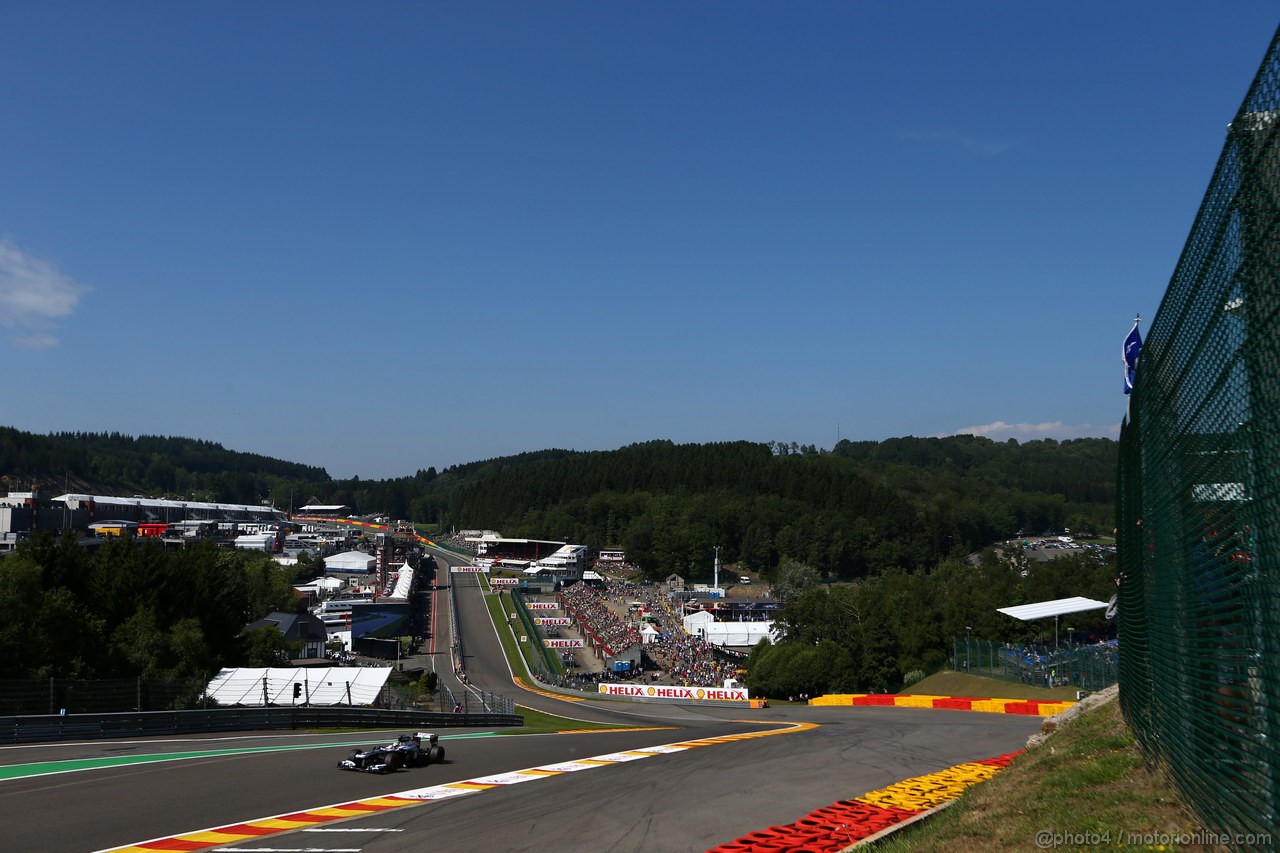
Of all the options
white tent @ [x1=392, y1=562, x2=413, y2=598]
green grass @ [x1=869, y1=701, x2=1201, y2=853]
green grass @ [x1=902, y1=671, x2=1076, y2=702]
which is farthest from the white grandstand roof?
white tent @ [x1=392, y1=562, x2=413, y2=598]

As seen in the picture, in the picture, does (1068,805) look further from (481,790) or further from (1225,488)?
(481,790)

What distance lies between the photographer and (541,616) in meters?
108

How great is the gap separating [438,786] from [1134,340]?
50.7 ft

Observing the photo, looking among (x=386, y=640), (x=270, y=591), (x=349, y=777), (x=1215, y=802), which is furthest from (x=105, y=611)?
(x=270, y=591)

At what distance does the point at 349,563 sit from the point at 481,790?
154420 mm

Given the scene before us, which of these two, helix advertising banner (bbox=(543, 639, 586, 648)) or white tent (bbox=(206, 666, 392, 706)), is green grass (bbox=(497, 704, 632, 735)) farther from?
helix advertising banner (bbox=(543, 639, 586, 648))

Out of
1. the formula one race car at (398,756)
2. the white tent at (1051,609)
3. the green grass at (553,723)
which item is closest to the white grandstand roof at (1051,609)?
the white tent at (1051,609)

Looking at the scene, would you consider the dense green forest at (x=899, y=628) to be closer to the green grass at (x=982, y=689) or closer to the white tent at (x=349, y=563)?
the green grass at (x=982, y=689)

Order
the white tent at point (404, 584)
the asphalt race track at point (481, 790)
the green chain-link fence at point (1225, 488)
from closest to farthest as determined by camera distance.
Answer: the green chain-link fence at point (1225, 488), the asphalt race track at point (481, 790), the white tent at point (404, 584)

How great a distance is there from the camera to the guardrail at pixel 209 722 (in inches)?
918

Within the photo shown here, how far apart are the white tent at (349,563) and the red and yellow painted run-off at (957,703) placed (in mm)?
122766

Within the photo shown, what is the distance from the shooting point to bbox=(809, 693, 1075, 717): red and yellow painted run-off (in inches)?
1420

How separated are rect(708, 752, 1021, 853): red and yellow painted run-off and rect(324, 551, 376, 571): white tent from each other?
153190mm

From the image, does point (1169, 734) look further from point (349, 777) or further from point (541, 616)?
point (541, 616)
